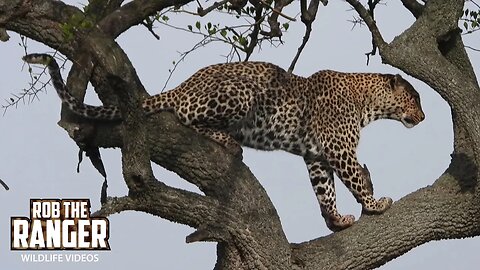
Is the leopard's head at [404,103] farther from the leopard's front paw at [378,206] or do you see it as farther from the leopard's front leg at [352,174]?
the leopard's front paw at [378,206]

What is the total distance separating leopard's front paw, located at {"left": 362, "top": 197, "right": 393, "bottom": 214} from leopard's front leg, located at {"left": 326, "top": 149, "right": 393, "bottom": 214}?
1.6 inches

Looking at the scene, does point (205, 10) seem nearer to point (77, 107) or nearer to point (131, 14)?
point (131, 14)

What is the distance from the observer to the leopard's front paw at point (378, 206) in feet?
26.9

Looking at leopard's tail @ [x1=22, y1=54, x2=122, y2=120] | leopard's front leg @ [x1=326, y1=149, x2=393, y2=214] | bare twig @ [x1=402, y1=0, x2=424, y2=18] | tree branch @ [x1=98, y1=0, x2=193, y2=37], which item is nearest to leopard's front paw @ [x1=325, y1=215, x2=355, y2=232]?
leopard's front leg @ [x1=326, y1=149, x2=393, y2=214]

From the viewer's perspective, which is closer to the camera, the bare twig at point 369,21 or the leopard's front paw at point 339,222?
the bare twig at point 369,21

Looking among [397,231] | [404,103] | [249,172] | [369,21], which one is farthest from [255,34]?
[397,231]

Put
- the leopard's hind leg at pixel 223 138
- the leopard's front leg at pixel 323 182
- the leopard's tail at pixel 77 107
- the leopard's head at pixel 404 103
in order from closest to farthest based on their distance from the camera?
1. the leopard's tail at pixel 77 107
2. the leopard's hind leg at pixel 223 138
3. the leopard's front leg at pixel 323 182
4. the leopard's head at pixel 404 103

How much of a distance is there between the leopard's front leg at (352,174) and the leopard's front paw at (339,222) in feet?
0.56

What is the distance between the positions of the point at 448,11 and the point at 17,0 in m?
3.39

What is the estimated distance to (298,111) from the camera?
8.75m

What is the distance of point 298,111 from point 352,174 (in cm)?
70

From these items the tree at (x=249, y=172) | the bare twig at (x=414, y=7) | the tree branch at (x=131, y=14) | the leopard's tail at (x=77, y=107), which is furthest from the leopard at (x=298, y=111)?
the bare twig at (x=414, y=7)

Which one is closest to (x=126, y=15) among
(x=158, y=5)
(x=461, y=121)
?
(x=158, y=5)

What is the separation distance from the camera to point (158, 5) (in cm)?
795
